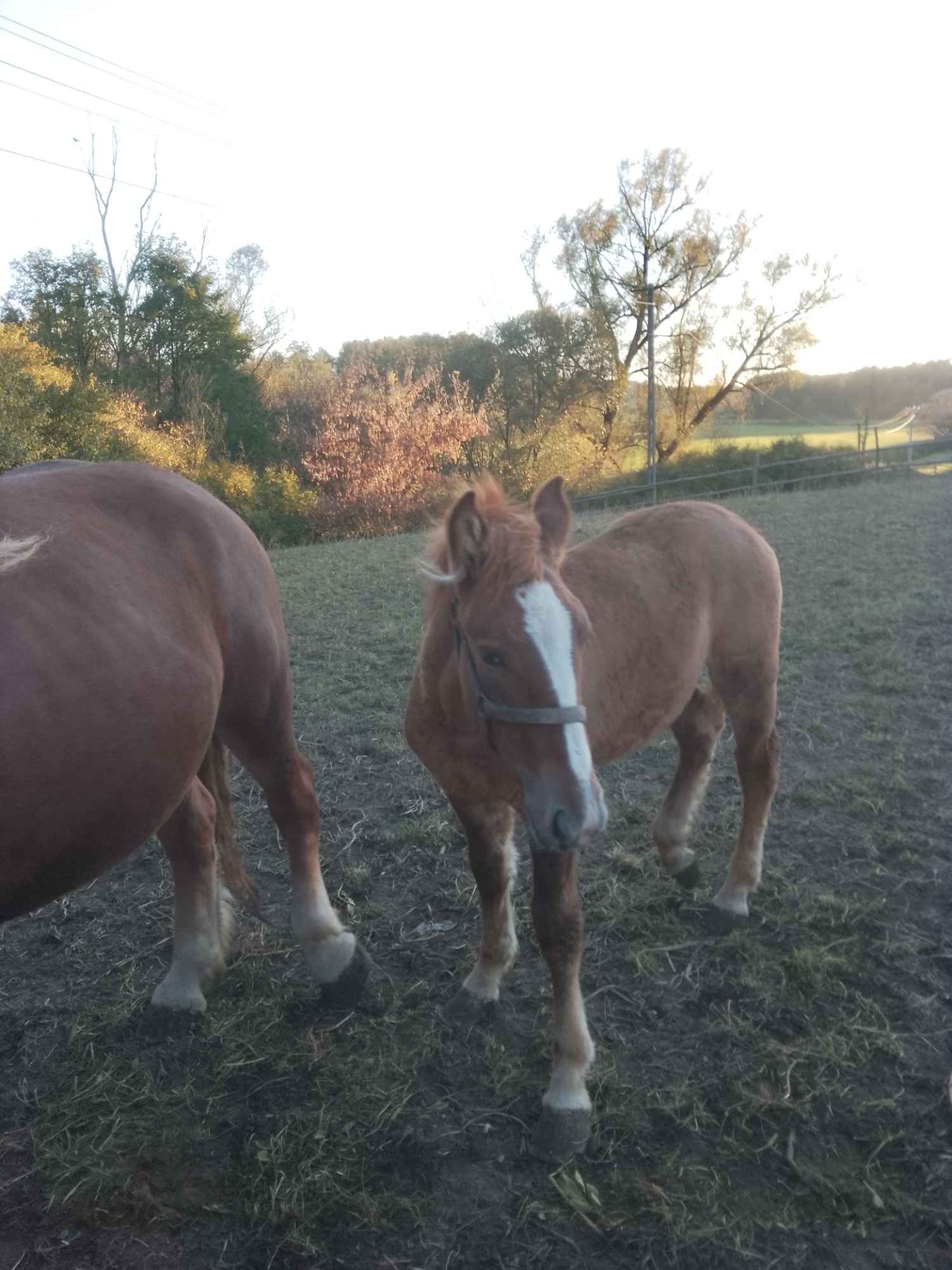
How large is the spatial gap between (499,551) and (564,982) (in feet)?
4.37

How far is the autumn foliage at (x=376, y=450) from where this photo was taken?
22984mm

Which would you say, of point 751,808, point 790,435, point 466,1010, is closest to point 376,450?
point 790,435

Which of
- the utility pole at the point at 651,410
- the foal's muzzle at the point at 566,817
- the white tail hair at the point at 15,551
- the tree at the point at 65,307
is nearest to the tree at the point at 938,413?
the utility pole at the point at 651,410

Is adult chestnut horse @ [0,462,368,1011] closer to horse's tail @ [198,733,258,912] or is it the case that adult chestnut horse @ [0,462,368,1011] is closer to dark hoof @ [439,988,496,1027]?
horse's tail @ [198,733,258,912]

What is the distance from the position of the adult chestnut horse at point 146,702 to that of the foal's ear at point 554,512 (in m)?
1.09

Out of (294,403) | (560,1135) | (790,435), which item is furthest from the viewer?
(790,435)

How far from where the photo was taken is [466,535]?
2.13 meters

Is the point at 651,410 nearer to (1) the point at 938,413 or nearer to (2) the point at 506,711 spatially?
(1) the point at 938,413

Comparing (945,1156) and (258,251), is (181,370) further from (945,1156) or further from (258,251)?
(945,1156)

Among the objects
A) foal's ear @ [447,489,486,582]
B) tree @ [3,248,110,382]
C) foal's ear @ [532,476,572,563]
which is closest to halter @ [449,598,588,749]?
foal's ear @ [447,489,486,582]

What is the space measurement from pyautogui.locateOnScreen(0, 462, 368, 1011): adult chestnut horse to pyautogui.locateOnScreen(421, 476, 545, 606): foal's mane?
78 centimetres

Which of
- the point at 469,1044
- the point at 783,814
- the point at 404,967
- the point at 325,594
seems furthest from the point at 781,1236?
the point at 325,594

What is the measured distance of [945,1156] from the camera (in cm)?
211

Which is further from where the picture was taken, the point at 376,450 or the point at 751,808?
the point at 376,450
